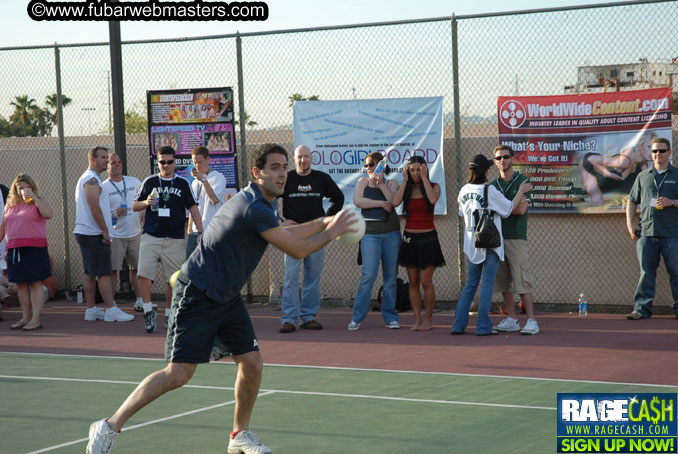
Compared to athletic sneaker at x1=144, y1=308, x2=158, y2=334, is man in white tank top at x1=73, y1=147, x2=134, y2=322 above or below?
above

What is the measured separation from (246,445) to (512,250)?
584 cm

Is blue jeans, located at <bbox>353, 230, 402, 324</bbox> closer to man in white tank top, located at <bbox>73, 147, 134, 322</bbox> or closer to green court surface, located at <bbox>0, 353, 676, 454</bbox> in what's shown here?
green court surface, located at <bbox>0, 353, 676, 454</bbox>

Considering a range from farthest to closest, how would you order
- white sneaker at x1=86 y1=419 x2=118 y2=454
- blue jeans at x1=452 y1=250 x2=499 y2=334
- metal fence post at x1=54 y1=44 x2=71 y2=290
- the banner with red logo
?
metal fence post at x1=54 y1=44 x2=71 y2=290, the banner with red logo, blue jeans at x1=452 y1=250 x2=499 y2=334, white sneaker at x1=86 y1=419 x2=118 y2=454

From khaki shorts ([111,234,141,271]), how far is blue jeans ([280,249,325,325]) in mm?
3017

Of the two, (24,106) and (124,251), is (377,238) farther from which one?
(24,106)

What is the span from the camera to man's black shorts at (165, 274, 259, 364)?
6.02 meters

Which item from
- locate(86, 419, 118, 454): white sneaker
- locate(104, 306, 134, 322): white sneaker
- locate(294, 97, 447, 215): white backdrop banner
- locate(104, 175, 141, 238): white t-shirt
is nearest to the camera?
locate(86, 419, 118, 454): white sneaker

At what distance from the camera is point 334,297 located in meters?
14.0

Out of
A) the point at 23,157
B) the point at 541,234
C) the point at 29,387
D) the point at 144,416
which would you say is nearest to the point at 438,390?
the point at 144,416

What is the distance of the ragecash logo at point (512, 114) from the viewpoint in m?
12.6

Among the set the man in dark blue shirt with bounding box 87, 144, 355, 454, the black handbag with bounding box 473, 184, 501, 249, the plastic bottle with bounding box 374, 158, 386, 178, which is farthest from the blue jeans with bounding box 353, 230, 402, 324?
the man in dark blue shirt with bounding box 87, 144, 355, 454

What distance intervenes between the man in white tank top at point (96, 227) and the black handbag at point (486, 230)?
202 inches

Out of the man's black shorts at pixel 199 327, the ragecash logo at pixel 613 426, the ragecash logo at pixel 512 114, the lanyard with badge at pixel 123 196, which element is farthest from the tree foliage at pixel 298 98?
the ragecash logo at pixel 613 426

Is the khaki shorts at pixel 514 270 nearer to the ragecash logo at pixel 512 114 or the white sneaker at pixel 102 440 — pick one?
the ragecash logo at pixel 512 114
